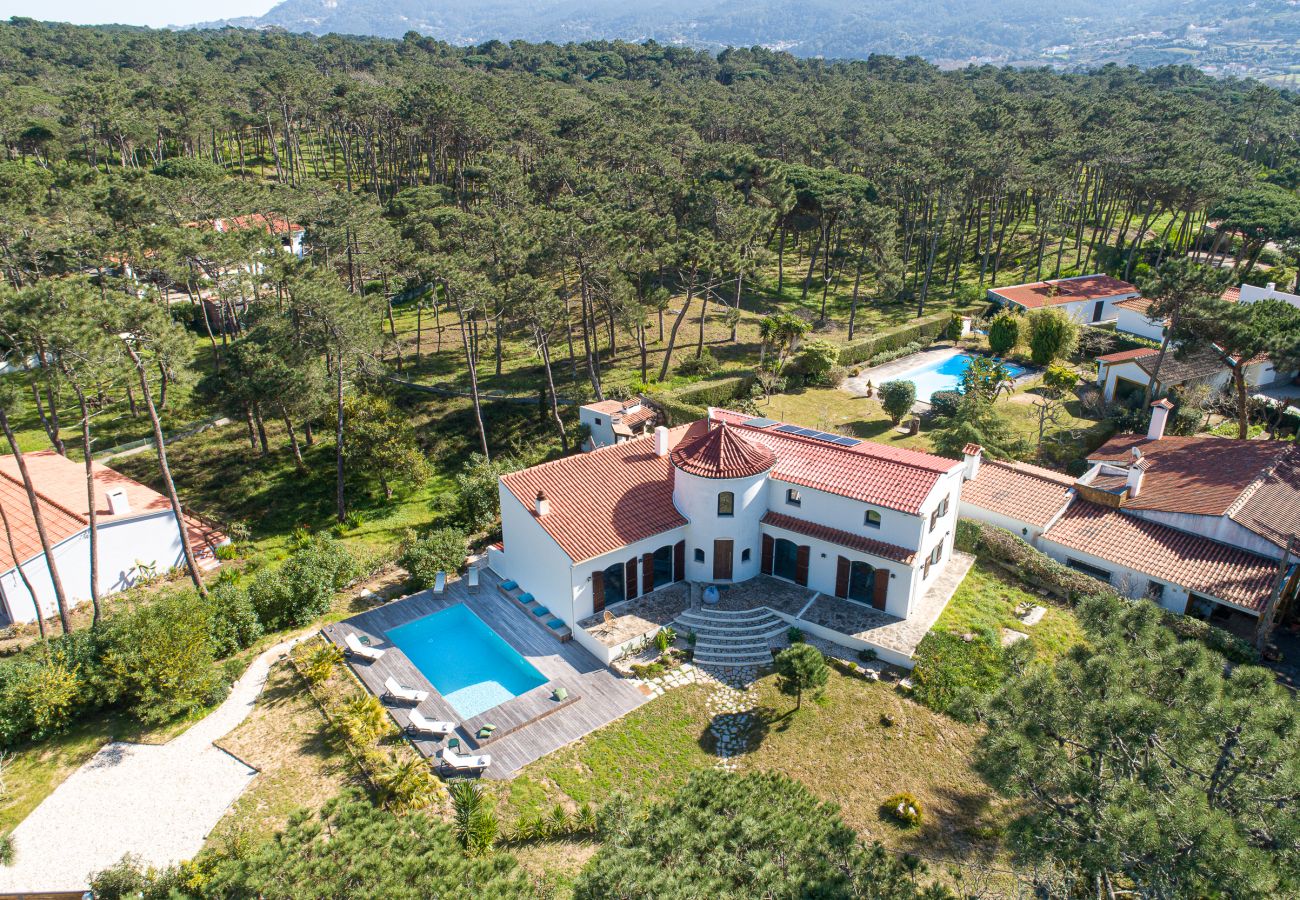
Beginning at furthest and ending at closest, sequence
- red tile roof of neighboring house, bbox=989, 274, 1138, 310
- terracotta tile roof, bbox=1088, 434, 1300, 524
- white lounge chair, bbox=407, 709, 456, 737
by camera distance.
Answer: red tile roof of neighboring house, bbox=989, 274, 1138, 310
terracotta tile roof, bbox=1088, 434, 1300, 524
white lounge chair, bbox=407, 709, 456, 737

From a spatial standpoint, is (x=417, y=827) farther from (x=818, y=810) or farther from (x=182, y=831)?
(x=182, y=831)

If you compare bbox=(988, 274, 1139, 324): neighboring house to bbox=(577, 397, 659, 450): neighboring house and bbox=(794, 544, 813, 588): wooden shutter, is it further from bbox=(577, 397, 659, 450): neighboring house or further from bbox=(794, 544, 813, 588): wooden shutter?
bbox=(794, 544, 813, 588): wooden shutter

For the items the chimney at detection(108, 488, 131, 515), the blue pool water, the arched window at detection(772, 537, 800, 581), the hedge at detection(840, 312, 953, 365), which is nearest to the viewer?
the blue pool water

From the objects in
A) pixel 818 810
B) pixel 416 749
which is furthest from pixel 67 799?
pixel 818 810

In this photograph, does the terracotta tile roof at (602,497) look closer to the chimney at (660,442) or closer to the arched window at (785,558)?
the chimney at (660,442)

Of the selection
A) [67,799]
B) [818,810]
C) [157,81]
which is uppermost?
[157,81]

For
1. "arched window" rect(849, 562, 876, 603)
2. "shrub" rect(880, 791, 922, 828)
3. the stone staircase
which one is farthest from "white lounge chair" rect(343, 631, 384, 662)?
"shrub" rect(880, 791, 922, 828)

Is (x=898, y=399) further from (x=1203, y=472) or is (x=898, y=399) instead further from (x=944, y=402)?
(x=1203, y=472)
